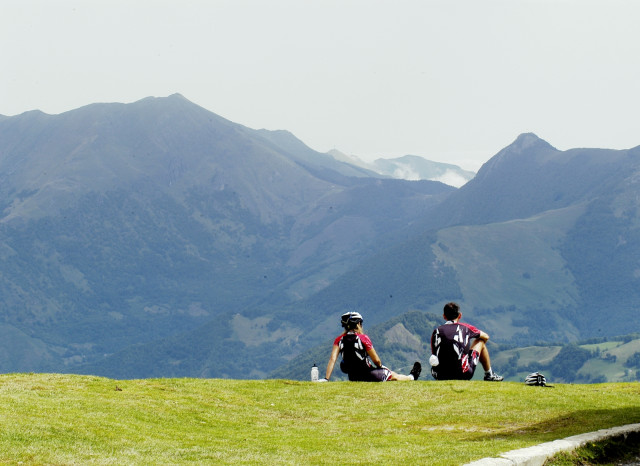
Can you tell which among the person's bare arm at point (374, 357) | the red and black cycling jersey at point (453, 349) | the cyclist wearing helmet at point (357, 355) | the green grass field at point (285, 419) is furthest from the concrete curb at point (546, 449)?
the person's bare arm at point (374, 357)

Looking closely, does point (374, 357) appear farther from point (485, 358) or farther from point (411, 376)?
point (485, 358)

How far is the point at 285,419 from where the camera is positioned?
26391mm

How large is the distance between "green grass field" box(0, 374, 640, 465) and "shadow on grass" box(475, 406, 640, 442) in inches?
1.1

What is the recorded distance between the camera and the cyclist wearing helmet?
1265 inches

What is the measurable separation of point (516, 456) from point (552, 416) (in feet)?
23.2

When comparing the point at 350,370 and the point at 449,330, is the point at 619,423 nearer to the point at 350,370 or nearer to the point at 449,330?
the point at 449,330

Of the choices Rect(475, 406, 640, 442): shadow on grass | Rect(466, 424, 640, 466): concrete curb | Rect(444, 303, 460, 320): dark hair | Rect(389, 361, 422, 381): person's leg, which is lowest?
Rect(389, 361, 422, 381): person's leg

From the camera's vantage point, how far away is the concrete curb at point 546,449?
695 inches

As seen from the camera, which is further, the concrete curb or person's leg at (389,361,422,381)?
person's leg at (389,361,422,381)

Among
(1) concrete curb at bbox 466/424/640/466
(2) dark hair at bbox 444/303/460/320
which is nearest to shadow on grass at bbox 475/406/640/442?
(1) concrete curb at bbox 466/424/640/466

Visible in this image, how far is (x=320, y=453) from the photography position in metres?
19.9

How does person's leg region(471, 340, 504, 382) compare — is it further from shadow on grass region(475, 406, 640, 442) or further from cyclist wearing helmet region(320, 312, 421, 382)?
shadow on grass region(475, 406, 640, 442)

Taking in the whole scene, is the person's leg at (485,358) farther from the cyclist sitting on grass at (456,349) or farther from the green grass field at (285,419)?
the green grass field at (285,419)

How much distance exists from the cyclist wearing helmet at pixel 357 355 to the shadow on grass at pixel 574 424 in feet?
27.7
